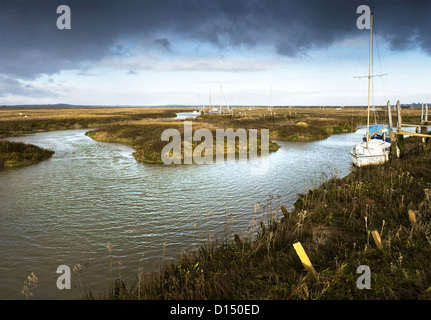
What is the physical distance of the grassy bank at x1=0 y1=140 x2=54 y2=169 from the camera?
25.3 metres

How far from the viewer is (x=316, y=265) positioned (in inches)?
307

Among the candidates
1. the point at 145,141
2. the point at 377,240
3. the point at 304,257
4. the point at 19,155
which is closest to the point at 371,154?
the point at 377,240

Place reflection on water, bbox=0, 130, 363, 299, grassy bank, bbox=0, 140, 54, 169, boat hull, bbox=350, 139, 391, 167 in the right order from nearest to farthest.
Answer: reflection on water, bbox=0, 130, 363, 299, boat hull, bbox=350, 139, 391, 167, grassy bank, bbox=0, 140, 54, 169

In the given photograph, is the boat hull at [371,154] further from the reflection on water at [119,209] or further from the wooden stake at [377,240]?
the wooden stake at [377,240]

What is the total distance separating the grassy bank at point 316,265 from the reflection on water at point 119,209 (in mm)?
1844

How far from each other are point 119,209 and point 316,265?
1062 centimetres

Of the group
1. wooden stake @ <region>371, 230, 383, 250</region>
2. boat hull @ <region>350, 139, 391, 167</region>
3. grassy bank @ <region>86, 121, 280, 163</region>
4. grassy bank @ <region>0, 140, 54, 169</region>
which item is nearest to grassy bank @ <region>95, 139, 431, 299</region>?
wooden stake @ <region>371, 230, 383, 250</region>

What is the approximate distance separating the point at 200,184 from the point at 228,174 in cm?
368

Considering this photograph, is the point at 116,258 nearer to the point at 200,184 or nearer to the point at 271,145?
the point at 200,184

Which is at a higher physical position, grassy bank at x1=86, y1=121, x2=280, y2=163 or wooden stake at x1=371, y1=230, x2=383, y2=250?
grassy bank at x1=86, y1=121, x2=280, y2=163

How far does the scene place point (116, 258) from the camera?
388 inches

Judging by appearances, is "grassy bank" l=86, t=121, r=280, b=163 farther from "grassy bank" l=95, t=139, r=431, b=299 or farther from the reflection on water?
"grassy bank" l=95, t=139, r=431, b=299

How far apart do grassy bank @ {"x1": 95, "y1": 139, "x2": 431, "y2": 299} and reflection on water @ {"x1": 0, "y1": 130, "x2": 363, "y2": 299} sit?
1.84 metres
